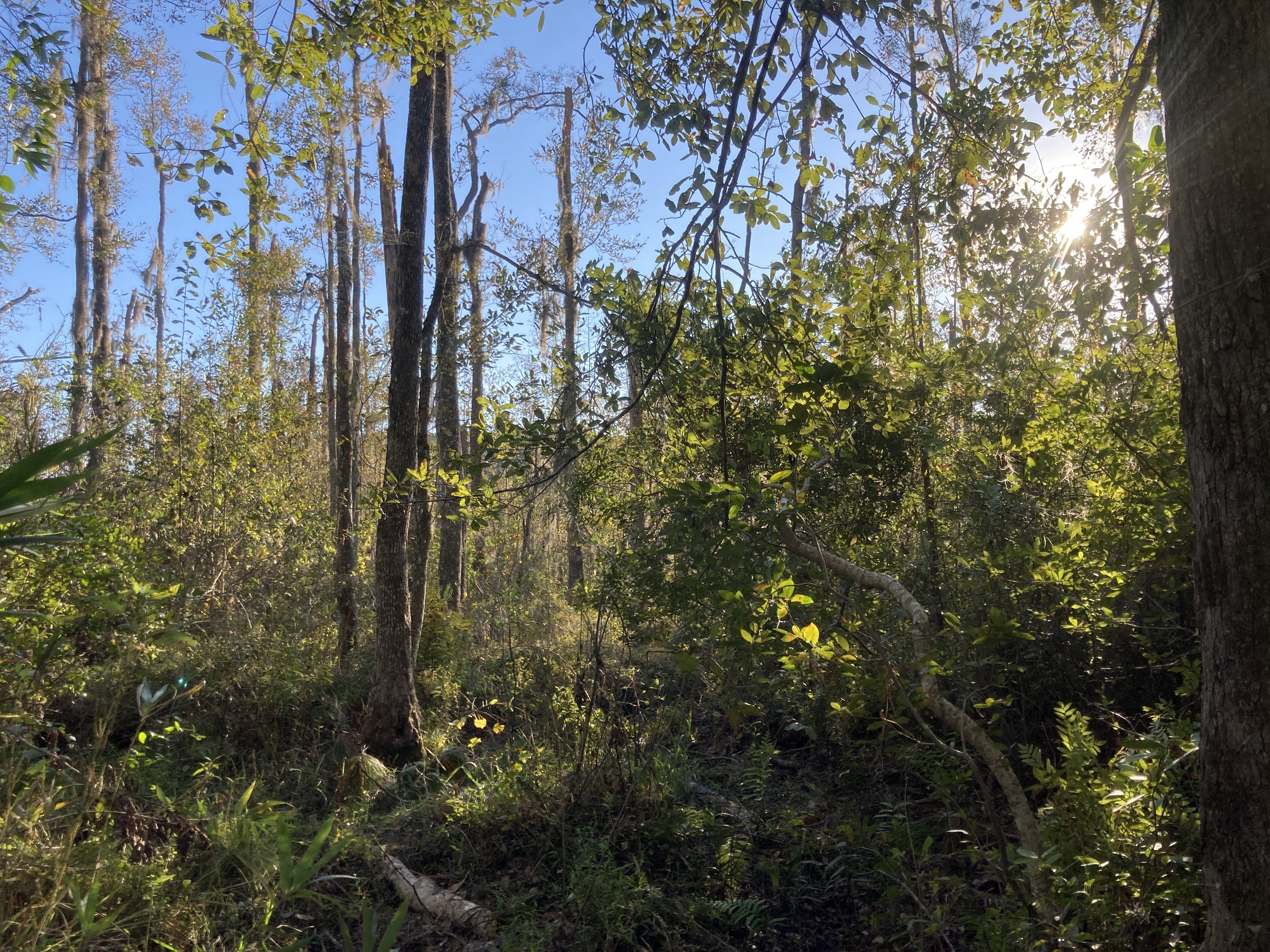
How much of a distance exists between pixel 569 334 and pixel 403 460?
10.0 metres

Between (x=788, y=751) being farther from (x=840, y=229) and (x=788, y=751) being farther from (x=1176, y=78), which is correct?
(x=1176, y=78)

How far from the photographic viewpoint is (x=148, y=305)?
89.7 ft

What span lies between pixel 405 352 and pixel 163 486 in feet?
12.6

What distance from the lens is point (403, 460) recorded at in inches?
267

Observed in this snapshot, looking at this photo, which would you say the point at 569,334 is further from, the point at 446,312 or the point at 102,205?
the point at 102,205

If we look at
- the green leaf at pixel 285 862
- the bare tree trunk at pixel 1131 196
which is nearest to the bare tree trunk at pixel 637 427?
the bare tree trunk at pixel 1131 196

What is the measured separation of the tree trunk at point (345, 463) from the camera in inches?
355

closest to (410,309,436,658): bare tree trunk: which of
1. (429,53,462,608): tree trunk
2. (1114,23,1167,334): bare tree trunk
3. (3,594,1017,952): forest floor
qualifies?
(429,53,462,608): tree trunk

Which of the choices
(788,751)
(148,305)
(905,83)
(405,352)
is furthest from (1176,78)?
(148,305)

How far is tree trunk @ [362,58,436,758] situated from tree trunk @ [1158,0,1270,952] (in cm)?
591

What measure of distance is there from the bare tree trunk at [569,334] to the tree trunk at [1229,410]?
7.53ft

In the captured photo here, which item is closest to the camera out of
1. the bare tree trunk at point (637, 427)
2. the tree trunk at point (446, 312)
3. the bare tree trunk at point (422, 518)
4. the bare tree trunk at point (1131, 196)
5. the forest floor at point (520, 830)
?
the bare tree trunk at point (1131, 196)

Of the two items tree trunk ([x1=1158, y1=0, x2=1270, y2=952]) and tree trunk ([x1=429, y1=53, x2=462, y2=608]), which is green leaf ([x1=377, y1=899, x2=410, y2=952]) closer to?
tree trunk ([x1=1158, y1=0, x2=1270, y2=952])

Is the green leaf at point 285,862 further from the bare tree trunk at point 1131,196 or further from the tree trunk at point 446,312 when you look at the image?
the tree trunk at point 446,312
